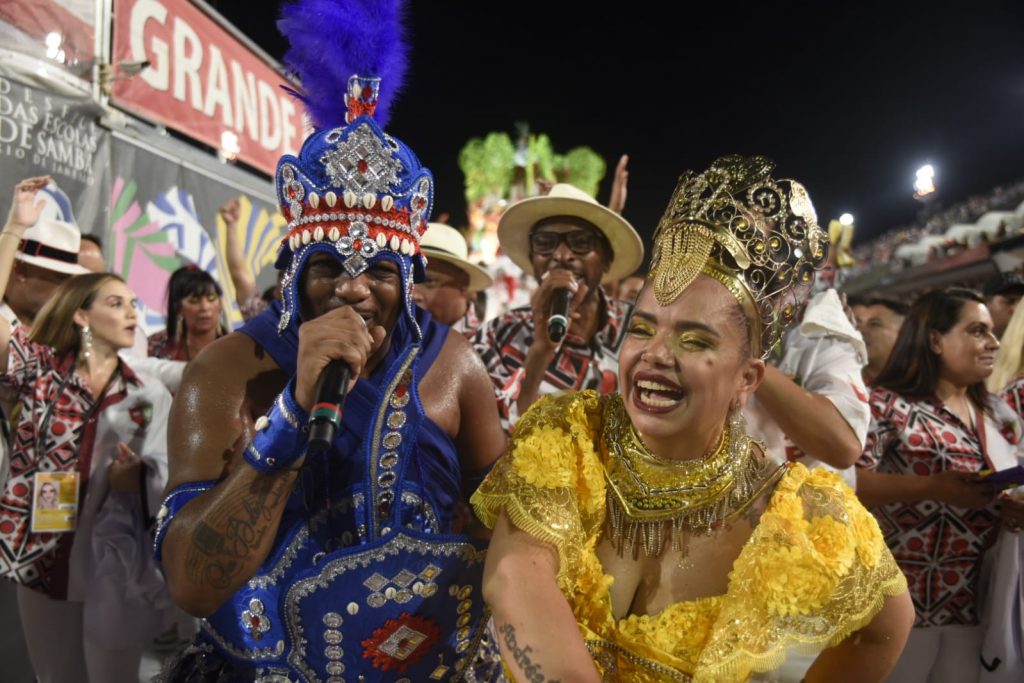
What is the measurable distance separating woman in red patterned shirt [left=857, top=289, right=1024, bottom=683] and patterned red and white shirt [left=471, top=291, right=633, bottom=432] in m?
1.29

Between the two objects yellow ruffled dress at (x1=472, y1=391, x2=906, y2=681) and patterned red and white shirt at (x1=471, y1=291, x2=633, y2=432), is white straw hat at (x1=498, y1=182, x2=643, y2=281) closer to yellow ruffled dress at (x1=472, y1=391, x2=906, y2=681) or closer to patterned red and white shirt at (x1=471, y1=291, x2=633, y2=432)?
patterned red and white shirt at (x1=471, y1=291, x2=633, y2=432)

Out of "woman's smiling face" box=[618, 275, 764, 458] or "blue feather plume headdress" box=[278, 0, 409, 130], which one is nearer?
"woman's smiling face" box=[618, 275, 764, 458]

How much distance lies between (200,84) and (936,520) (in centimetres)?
646

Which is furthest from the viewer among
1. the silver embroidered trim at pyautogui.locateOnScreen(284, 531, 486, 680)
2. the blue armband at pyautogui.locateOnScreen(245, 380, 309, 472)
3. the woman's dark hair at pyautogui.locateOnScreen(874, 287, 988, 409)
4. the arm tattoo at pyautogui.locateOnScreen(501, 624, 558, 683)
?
the woman's dark hair at pyautogui.locateOnScreen(874, 287, 988, 409)

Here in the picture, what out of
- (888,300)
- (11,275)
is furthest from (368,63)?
(888,300)

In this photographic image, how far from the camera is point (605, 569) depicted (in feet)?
5.20

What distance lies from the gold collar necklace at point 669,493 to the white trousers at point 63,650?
2758mm

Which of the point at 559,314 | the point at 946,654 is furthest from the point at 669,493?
the point at 946,654

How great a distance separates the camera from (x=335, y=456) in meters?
1.75

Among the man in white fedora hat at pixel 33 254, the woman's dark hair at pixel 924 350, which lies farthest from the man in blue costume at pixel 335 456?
the woman's dark hair at pixel 924 350

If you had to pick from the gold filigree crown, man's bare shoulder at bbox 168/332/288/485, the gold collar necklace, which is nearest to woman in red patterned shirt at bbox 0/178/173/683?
man's bare shoulder at bbox 168/332/288/485

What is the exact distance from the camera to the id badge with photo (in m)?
3.13

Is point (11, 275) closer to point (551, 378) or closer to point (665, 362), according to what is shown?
point (551, 378)

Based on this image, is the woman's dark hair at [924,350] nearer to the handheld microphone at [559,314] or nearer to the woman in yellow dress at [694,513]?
the handheld microphone at [559,314]
